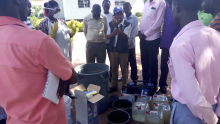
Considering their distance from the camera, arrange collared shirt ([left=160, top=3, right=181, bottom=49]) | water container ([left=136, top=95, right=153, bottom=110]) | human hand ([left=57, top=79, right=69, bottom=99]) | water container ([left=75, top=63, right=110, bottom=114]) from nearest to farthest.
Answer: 1. human hand ([left=57, top=79, right=69, bottom=99])
2. water container ([left=75, top=63, right=110, bottom=114])
3. water container ([left=136, top=95, right=153, bottom=110])
4. collared shirt ([left=160, top=3, right=181, bottom=49])

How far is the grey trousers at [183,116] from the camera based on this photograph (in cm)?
129

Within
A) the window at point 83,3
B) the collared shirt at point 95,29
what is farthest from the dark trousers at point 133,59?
the window at point 83,3

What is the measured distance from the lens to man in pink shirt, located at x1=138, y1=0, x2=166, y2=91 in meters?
3.70

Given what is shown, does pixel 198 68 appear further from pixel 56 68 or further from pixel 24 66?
pixel 24 66

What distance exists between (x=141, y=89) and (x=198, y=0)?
8.70 ft

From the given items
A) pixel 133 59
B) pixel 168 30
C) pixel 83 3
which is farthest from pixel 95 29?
pixel 83 3

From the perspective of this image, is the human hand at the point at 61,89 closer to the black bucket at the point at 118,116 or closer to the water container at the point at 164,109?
the black bucket at the point at 118,116

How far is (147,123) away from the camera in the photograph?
113 inches

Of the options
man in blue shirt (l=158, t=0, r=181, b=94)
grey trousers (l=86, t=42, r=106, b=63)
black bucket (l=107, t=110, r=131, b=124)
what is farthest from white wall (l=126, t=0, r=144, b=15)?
black bucket (l=107, t=110, r=131, b=124)

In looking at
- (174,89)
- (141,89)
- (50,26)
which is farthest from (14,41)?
(141,89)

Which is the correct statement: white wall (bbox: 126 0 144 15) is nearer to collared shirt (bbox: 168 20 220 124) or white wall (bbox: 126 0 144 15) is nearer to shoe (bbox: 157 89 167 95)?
shoe (bbox: 157 89 167 95)

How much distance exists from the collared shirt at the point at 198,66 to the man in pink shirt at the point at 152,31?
2619 millimetres

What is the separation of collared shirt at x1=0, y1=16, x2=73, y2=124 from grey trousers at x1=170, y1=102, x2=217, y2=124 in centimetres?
104

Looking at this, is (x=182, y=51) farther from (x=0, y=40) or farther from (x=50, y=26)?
(x=50, y=26)
